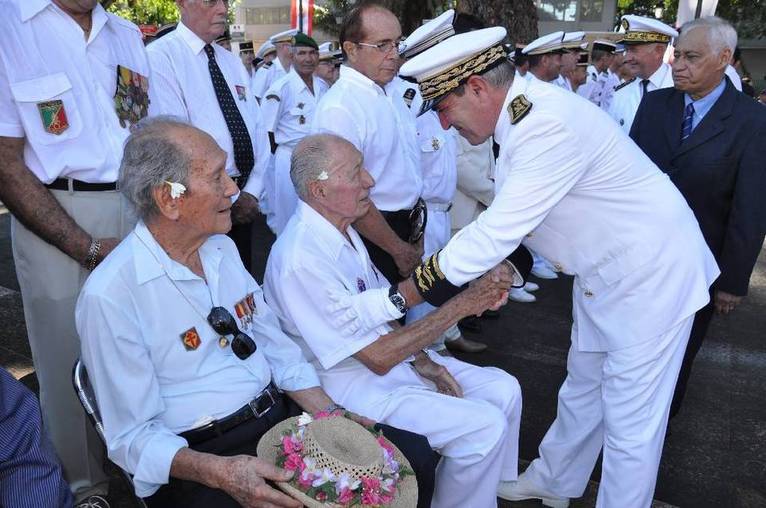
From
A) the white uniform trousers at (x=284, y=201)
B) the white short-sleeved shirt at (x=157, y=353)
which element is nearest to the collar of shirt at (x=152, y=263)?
the white short-sleeved shirt at (x=157, y=353)

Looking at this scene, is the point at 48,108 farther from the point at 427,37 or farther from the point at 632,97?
the point at 632,97

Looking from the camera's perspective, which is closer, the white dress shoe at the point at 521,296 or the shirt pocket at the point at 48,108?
the shirt pocket at the point at 48,108

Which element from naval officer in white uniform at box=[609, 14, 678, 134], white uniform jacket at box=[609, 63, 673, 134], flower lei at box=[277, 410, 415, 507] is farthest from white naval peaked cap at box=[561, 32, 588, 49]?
flower lei at box=[277, 410, 415, 507]

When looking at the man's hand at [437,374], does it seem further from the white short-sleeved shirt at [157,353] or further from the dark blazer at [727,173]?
the dark blazer at [727,173]

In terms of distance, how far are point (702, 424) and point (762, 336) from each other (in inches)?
74.3

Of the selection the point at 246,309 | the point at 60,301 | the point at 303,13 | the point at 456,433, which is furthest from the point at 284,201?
the point at 303,13

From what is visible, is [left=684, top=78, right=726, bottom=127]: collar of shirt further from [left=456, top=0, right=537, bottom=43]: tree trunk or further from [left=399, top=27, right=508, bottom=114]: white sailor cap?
[left=456, top=0, right=537, bottom=43]: tree trunk

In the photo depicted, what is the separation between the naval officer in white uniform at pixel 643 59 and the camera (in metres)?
5.41

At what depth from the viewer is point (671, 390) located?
256 cm

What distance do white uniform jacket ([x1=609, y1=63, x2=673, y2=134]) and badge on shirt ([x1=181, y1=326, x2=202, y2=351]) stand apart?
178 inches

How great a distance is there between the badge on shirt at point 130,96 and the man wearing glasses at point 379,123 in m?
1.00

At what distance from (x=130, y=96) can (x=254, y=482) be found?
1.81 meters

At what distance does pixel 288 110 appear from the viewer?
274 inches

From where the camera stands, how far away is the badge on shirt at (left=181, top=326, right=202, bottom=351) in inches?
81.6
